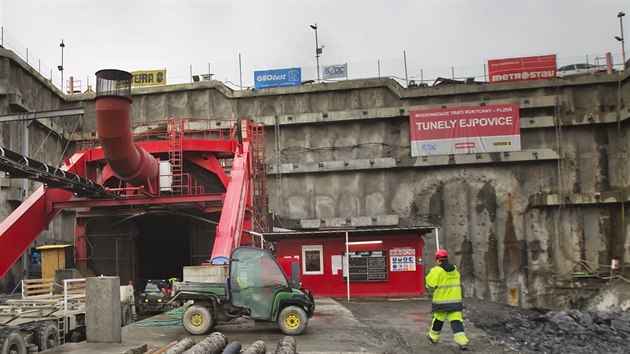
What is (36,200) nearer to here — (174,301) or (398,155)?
(174,301)

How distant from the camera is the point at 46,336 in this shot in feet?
35.2

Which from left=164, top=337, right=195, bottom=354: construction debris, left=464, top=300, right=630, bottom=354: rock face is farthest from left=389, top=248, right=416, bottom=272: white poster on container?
left=164, top=337, right=195, bottom=354: construction debris

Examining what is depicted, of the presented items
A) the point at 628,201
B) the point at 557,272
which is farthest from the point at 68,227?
the point at 628,201

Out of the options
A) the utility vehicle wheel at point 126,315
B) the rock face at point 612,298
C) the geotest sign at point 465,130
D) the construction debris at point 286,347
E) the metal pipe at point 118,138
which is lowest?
the rock face at point 612,298

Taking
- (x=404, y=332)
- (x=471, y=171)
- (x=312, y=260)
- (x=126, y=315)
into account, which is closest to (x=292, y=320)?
(x=404, y=332)

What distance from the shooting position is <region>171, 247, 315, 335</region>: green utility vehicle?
438 inches

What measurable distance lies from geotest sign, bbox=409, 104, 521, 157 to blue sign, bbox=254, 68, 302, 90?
21.3 feet

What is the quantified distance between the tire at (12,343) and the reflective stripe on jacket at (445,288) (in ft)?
24.0

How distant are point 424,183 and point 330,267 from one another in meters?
7.56

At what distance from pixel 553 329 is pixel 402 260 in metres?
6.15

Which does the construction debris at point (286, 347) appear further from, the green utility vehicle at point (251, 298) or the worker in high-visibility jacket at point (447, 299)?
the worker in high-visibility jacket at point (447, 299)

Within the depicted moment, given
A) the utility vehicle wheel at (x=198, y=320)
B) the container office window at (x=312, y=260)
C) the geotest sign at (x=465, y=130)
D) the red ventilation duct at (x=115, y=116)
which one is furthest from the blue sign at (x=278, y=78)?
the utility vehicle wheel at (x=198, y=320)

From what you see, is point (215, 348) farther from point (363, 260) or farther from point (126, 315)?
point (363, 260)

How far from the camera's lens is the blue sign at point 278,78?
27.9 metres
